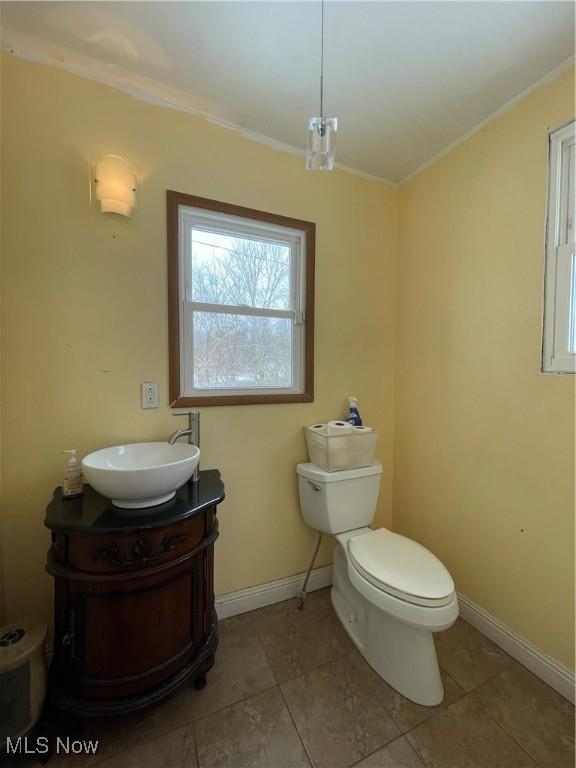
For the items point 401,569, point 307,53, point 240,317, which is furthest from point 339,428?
point 307,53

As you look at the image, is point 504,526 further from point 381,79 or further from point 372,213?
point 381,79

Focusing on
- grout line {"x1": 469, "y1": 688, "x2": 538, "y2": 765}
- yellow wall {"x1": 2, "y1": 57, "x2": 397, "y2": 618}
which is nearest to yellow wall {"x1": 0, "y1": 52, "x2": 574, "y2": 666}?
yellow wall {"x1": 2, "y1": 57, "x2": 397, "y2": 618}

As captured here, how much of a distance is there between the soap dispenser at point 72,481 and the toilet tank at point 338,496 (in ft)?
3.19

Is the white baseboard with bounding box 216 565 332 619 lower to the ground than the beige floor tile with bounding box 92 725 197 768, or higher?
higher

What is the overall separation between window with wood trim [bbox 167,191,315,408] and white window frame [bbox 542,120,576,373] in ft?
3.38

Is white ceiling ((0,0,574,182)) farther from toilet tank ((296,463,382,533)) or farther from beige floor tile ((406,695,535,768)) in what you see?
beige floor tile ((406,695,535,768))

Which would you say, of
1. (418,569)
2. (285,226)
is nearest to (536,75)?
(285,226)

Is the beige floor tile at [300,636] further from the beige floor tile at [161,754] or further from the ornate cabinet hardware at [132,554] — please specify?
the ornate cabinet hardware at [132,554]

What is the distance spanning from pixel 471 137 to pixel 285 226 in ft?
3.32

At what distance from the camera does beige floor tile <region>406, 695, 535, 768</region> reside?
96 cm

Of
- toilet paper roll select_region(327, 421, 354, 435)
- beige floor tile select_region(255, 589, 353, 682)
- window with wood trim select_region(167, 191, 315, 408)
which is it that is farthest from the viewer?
toilet paper roll select_region(327, 421, 354, 435)

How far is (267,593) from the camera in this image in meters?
1.62

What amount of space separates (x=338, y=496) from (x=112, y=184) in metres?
1.68

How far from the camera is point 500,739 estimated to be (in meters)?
1.02
